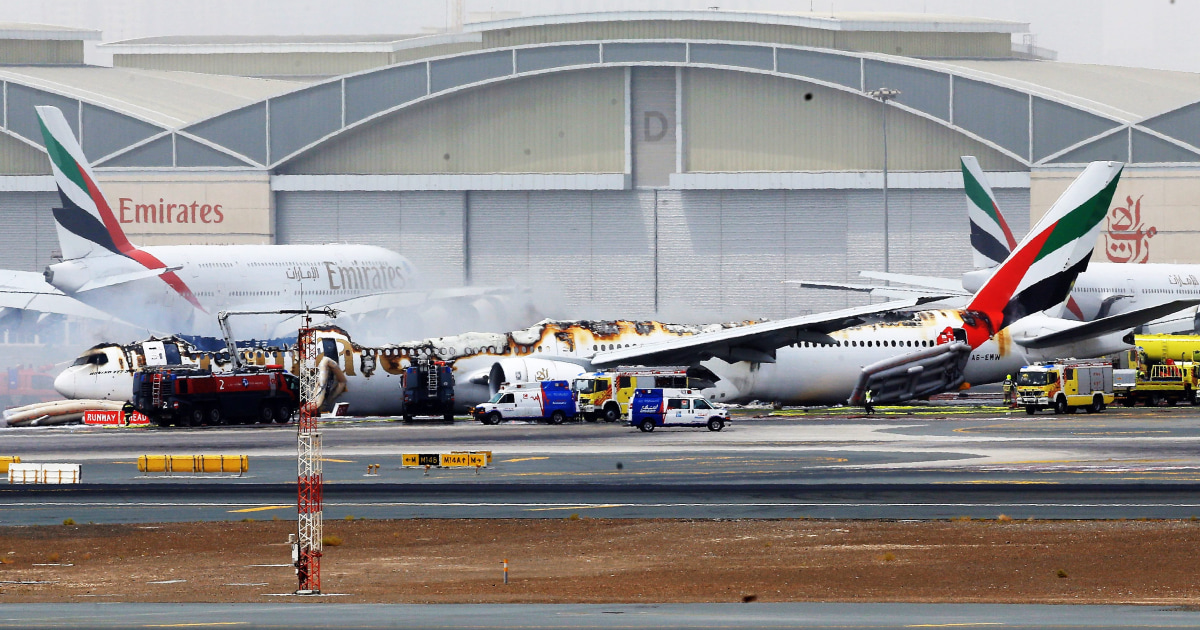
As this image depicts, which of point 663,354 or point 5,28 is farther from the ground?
point 5,28

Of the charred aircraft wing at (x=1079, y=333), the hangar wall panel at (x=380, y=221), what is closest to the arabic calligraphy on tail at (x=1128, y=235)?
the charred aircraft wing at (x=1079, y=333)

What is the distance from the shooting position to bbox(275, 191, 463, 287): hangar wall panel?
10069 centimetres

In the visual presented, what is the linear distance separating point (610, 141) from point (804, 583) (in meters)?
75.6

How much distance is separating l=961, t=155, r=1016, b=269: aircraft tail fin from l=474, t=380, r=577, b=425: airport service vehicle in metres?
33.9

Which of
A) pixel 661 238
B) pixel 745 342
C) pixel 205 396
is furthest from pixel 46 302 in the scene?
pixel 661 238

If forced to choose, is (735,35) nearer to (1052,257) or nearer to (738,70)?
(738,70)

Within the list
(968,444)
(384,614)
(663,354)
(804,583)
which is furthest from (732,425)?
(384,614)

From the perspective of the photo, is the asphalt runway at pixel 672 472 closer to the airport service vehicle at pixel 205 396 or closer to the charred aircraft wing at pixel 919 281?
the airport service vehicle at pixel 205 396

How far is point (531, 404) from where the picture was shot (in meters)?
58.3

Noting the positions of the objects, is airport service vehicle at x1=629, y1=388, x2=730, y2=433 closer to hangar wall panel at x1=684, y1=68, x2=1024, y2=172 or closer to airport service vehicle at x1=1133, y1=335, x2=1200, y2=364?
airport service vehicle at x1=1133, y1=335, x2=1200, y2=364

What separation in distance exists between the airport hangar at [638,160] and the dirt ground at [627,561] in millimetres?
64114

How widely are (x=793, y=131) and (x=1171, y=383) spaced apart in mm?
35489

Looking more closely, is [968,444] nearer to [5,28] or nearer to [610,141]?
[610,141]

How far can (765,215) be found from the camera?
9769 cm
